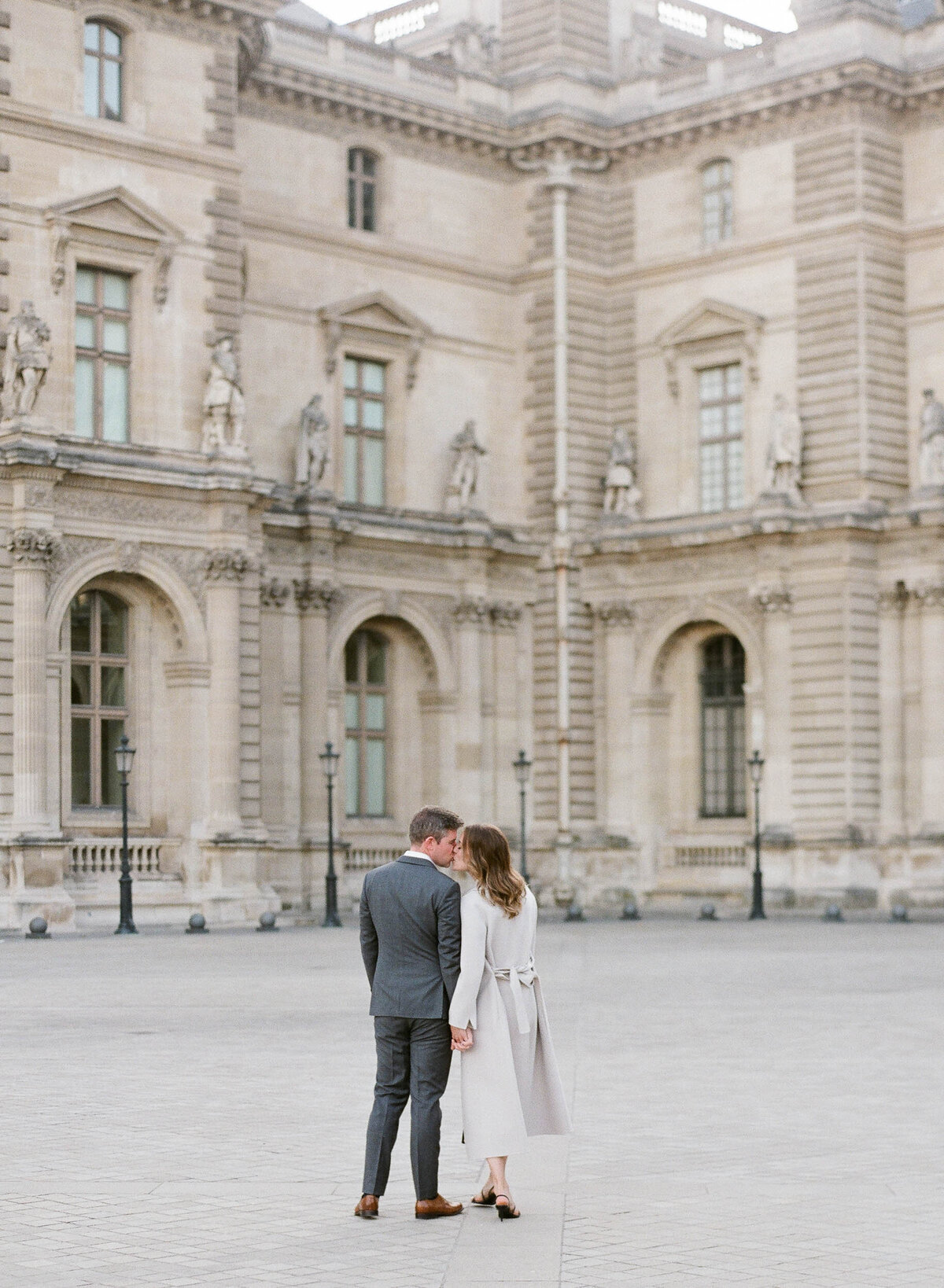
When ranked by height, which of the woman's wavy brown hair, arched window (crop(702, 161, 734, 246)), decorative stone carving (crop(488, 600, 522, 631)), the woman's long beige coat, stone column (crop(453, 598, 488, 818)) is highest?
arched window (crop(702, 161, 734, 246))

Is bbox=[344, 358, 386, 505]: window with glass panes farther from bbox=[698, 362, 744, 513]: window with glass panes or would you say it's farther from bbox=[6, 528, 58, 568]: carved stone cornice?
bbox=[6, 528, 58, 568]: carved stone cornice

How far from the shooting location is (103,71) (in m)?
42.2

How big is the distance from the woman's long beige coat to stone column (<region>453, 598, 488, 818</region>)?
37.9 m

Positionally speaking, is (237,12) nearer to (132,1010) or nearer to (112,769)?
(112,769)

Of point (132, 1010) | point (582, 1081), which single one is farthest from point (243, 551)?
point (582, 1081)

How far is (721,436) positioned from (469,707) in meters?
7.81

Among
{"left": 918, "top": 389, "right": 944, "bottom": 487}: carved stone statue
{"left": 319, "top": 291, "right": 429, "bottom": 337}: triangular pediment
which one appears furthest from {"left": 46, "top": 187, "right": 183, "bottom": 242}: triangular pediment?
{"left": 918, "top": 389, "right": 944, "bottom": 487}: carved stone statue

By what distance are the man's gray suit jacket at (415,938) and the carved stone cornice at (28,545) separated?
93.9 feet

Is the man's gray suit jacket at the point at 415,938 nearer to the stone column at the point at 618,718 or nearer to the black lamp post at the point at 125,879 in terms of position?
the black lamp post at the point at 125,879

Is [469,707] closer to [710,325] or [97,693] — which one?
[710,325]

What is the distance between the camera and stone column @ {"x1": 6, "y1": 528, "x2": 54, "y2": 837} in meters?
39.0

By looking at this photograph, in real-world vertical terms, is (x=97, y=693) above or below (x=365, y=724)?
above

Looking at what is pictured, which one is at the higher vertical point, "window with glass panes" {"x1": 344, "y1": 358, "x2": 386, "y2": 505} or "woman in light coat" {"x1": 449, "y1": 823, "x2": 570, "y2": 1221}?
"window with glass panes" {"x1": 344, "y1": 358, "x2": 386, "y2": 505}

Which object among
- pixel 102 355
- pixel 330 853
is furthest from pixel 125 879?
pixel 102 355
